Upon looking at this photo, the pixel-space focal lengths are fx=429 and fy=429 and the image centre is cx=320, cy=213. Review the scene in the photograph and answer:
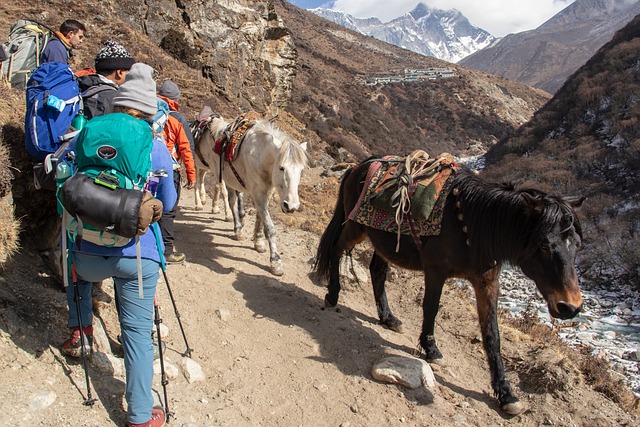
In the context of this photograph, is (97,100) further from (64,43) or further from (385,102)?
(385,102)

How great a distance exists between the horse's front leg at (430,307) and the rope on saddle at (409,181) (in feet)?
1.13

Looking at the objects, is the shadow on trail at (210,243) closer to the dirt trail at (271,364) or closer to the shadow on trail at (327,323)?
the dirt trail at (271,364)

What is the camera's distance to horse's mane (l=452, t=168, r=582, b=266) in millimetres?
3285

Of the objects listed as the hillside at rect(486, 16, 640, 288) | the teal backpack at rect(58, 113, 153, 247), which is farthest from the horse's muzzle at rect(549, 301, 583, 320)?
the hillside at rect(486, 16, 640, 288)

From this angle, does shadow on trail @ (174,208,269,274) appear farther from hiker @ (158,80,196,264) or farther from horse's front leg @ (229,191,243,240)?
hiker @ (158,80,196,264)

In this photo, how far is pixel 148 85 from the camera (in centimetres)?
265

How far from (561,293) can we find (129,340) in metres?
3.01

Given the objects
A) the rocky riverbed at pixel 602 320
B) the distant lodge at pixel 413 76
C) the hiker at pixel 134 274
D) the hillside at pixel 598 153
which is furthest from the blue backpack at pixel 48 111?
the distant lodge at pixel 413 76

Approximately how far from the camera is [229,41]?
19.6 meters

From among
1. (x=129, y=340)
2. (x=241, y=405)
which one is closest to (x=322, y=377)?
(x=241, y=405)

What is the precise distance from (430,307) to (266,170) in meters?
2.96

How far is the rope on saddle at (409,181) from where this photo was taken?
4191 mm

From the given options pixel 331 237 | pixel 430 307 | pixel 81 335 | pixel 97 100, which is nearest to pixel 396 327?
pixel 430 307

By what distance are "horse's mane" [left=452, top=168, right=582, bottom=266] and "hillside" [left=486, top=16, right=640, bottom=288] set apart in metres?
12.3
